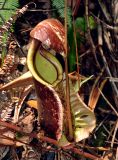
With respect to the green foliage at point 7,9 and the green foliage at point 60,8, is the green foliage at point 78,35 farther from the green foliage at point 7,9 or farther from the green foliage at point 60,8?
the green foliage at point 7,9

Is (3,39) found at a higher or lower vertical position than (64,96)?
higher

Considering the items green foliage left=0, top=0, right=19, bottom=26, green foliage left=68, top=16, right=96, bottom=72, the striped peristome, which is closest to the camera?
the striped peristome

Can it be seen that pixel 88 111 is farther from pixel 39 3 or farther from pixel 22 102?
pixel 39 3

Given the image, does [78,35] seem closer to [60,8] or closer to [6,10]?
[60,8]

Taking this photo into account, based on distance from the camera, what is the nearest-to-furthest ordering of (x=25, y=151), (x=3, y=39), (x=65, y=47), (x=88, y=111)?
(x=65, y=47), (x=88, y=111), (x=3, y=39), (x=25, y=151)

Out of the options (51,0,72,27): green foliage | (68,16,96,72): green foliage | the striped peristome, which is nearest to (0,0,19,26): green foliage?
(51,0,72,27): green foliage

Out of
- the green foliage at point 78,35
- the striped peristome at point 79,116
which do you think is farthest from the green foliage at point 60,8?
the striped peristome at point 79,116

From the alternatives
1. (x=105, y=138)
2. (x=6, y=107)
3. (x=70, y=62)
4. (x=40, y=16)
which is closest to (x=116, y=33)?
(x=70, y=62)

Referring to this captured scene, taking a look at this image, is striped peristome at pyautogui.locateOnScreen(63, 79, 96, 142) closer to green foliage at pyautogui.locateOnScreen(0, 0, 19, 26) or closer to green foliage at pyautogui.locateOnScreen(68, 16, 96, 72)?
green foliage at pyautogui.locateOnScreen(68, 16, 96, 72)

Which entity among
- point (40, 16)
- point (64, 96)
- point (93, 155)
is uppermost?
point (40, 16)
